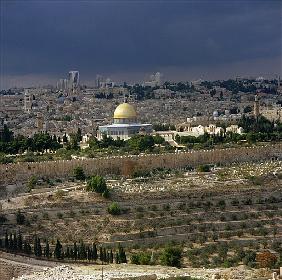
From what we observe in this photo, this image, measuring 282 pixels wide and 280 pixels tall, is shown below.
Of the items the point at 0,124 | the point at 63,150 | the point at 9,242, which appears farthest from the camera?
the point at 0,124

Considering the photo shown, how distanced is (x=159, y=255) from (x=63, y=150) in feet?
85.8

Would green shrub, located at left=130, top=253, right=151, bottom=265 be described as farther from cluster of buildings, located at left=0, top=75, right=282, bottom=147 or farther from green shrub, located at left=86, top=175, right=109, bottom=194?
cluster of buildings, located at left=0, top=75, right=282, bottom=147

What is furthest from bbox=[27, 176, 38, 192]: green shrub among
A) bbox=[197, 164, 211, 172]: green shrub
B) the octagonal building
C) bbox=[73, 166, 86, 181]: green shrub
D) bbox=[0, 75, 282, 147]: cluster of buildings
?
bbox=[0, 75, 282, 147]: cluster of buildings

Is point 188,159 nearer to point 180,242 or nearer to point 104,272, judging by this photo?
point 180,242

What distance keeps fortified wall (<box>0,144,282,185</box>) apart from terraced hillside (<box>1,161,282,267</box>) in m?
2.74

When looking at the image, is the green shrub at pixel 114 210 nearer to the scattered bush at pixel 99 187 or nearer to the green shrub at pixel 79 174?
the scattered bush at pixel 99 187

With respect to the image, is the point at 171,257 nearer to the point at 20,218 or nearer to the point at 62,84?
the point at 20,218

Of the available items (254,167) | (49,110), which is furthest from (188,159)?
(49,110)

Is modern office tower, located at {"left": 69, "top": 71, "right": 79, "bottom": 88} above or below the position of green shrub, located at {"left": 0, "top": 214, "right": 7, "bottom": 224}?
above

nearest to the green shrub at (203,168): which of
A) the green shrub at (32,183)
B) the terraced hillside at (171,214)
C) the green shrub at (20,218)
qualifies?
the terraced hillside at (171,214)

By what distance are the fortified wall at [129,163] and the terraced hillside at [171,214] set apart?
9.00ft

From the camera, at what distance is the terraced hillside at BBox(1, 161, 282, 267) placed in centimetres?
3284

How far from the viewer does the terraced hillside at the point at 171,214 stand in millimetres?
32838

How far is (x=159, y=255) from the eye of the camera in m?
30.3
